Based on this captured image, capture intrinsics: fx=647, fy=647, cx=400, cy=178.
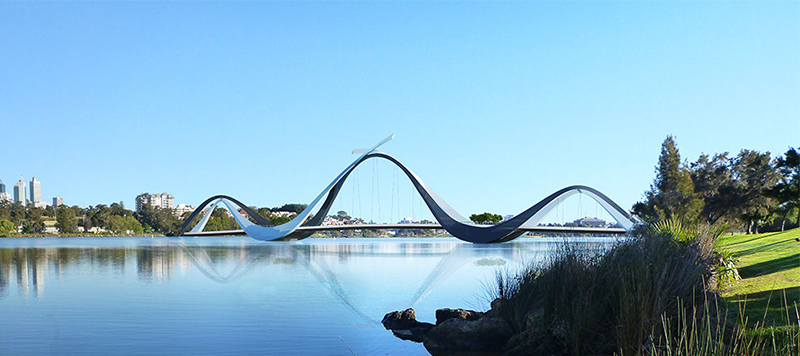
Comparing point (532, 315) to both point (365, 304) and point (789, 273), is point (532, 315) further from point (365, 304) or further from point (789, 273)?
point (789, 273)

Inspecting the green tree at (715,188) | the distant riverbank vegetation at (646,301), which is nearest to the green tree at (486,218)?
the green tree at (715,188)

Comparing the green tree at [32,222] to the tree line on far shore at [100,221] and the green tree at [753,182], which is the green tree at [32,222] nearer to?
the tree line on far shore at [100,221]

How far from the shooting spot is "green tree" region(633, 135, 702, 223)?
1088 inches

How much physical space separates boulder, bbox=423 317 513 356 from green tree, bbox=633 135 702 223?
60.5ft

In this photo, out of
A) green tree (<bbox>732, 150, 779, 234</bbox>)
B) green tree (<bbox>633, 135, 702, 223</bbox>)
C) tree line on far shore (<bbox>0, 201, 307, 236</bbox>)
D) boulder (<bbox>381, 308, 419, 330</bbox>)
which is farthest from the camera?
tree line on far shore (<bbox>0, 201, 307, 236</bbox>)

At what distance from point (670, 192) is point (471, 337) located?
2418cm

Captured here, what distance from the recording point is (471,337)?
7.86 metres

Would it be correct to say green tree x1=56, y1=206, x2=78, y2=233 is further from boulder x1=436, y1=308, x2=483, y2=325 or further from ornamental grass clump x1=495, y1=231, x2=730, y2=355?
ornamental grass clump x1=495, y1=231, x2=730, y2=355

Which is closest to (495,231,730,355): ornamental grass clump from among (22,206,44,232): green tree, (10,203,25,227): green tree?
(22,206,44,232): green tree

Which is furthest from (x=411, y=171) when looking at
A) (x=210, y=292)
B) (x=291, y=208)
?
(x=291, y=208)

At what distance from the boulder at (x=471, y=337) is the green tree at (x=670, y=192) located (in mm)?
18455

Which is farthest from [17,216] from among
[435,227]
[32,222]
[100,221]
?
[435,227]

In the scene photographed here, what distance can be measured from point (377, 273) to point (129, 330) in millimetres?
10632

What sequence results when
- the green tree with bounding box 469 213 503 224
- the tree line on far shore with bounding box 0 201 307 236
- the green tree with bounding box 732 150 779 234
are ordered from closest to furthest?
1. the green tree with bounding box 732 150 779 234
2. the green tree with bounding box 469 213 503 224
3. the tree line on far shore with bounding box 0 201 307 236
